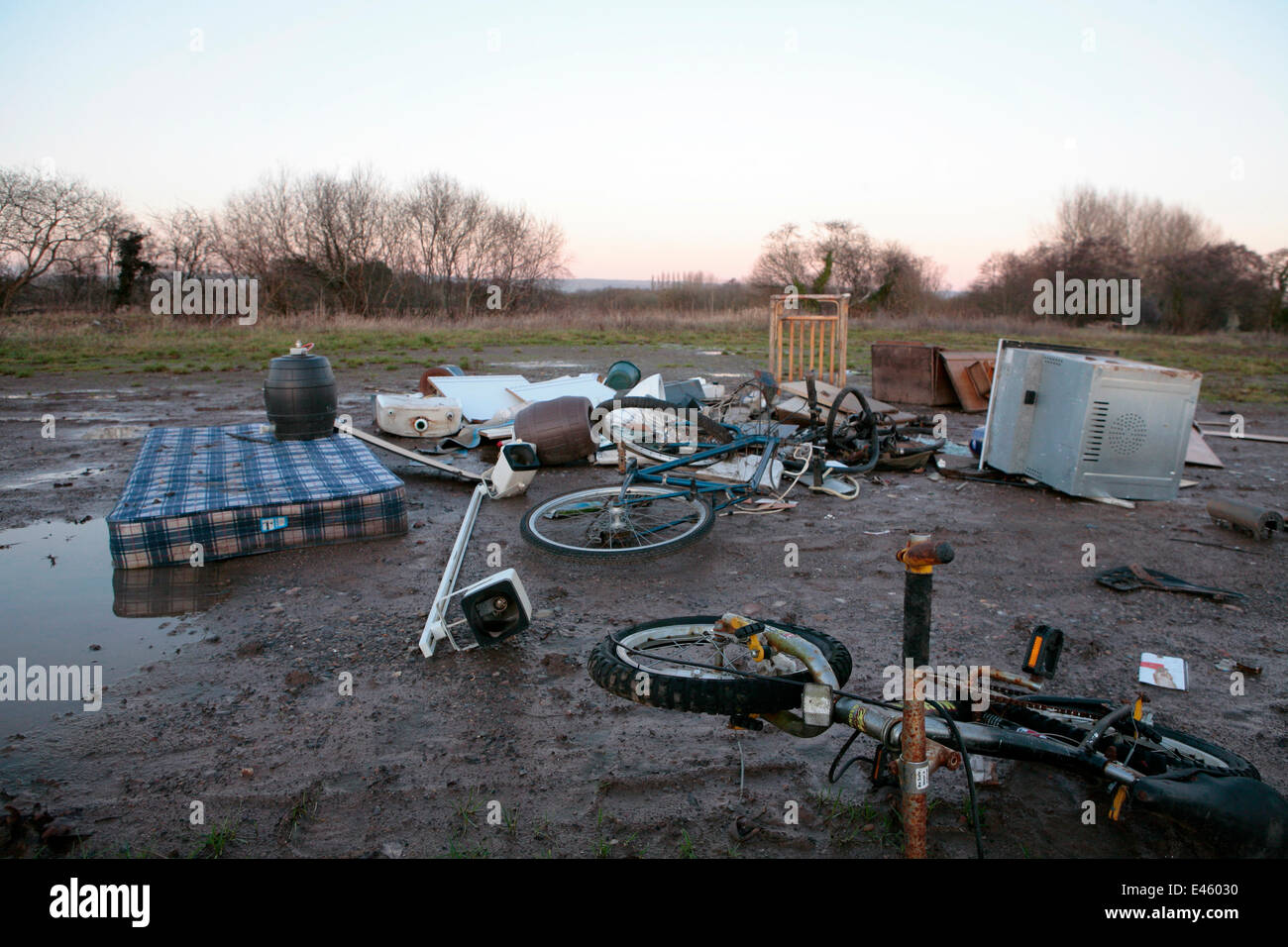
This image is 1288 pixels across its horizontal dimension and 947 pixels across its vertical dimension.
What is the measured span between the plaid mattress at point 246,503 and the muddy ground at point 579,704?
0.55ft

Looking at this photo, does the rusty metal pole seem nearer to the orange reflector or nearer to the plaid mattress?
the orange reflector

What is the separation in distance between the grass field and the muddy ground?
10.3m

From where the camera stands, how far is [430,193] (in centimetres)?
3225

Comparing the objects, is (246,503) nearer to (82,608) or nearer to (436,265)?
(82,608)

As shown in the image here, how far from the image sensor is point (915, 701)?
1.98 meters

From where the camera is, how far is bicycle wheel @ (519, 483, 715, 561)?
4695 millimetres

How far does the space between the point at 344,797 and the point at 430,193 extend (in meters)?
33.4

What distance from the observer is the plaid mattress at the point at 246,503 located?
4.55 m

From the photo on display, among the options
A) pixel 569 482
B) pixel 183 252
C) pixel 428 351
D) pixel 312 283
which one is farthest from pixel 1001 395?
pixel 183 252

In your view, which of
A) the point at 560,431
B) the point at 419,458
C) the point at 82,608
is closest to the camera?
the point at 82,608

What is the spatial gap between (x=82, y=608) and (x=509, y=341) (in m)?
18.3

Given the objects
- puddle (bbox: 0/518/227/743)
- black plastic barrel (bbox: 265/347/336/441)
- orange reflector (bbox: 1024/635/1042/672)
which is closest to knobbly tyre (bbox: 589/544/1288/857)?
orange reflector (bbox: 1024/635/1042/672)

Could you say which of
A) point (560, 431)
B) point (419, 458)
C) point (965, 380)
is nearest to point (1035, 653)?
point (560, 431)
